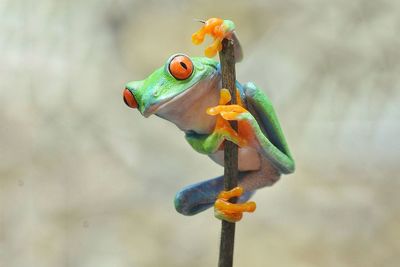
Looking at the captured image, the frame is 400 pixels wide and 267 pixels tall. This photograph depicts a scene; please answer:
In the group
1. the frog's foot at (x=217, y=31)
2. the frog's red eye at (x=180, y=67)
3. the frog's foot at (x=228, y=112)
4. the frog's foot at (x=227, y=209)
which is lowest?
the frog's foot at (x=227, y=209)

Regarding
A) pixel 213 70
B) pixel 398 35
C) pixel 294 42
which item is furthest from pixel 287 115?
pixel 213 70

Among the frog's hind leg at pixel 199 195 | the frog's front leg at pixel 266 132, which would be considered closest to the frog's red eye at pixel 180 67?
the frog's front leg at pixel 266 132

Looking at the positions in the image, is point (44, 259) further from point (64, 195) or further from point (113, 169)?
point (113, 169)

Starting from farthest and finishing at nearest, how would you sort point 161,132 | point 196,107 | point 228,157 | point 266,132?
point 161,132, point 266,132, point 196,107, point 228,157

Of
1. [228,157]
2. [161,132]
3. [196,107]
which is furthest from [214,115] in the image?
[161,132]

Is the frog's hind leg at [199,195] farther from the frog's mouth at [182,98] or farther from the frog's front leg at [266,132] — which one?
the frog's mouth at [182,98]

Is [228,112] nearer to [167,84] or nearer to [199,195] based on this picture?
[167,84]

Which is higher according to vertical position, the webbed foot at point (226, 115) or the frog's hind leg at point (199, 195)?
the webbed foot at point (226, 115)
